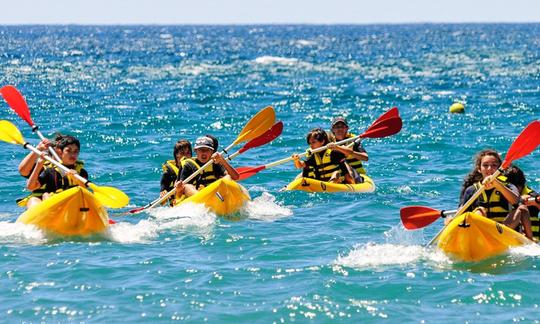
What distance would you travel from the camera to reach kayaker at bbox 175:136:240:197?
1159cm

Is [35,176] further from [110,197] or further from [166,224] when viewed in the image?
[166,224]

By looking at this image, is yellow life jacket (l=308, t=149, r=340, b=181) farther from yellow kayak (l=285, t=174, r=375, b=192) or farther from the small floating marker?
the small floating marker

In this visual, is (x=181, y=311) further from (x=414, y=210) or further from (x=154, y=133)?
(x=154, y=133)

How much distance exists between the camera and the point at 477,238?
8820mm

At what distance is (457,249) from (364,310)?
1471mm

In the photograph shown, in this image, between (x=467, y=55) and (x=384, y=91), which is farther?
(x=467, y=55)

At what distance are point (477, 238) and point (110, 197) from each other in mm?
3944

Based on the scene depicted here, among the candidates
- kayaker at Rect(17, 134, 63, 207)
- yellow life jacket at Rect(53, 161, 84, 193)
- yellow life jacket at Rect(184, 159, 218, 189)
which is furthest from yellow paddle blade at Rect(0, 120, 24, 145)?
yellow life jacket at Rect(184, 159, 218, 189)

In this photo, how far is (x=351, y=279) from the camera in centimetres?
866

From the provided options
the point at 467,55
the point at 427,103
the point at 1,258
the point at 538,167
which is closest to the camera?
the point at 1,258

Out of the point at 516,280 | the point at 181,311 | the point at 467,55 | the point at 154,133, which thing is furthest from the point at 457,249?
the point at 467,55

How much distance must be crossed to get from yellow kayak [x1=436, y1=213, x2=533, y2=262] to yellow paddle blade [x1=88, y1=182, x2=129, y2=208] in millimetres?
3469

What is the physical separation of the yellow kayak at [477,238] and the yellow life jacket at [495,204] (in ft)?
1.39

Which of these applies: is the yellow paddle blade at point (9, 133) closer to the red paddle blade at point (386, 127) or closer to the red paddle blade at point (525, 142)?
the red paddle blade at point (386, 127)
